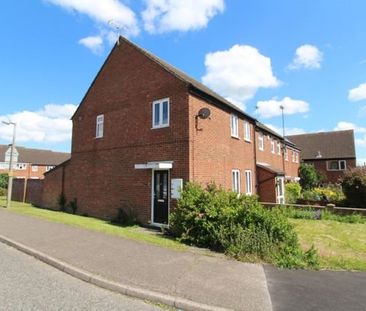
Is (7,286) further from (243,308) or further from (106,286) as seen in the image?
(243,308)

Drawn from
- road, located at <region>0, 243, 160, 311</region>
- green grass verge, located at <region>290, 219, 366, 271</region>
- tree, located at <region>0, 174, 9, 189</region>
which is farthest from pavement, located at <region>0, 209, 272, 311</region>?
tree, located at <region>0, 174, 9, 189</region>

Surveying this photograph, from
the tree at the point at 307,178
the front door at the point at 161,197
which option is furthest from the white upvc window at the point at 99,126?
the tree at the point at 307,178

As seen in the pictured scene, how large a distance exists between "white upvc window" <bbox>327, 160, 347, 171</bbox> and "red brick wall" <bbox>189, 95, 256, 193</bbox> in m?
28.9

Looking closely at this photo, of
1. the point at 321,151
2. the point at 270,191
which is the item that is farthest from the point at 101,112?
the point at 321,151

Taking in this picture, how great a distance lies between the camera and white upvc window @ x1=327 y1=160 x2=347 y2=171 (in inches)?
1639

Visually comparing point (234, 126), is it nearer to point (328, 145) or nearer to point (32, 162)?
point (328, 145)

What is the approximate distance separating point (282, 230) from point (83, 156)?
13.1 m

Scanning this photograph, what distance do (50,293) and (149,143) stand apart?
29.7ft

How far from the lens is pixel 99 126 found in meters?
17.3

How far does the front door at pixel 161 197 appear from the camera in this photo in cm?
1307

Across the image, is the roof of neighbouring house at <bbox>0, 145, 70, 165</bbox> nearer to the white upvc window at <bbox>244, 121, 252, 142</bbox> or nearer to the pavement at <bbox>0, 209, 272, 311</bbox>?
the white upvc window at <bbox>244, 121, 252, 142</bbox>

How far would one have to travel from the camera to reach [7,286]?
579cm

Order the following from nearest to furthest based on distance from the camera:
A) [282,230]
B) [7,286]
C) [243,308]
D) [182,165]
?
[243,308] → [7,286] → [282,230] → [182,165]

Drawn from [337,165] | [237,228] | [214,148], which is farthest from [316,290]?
[337,165]
